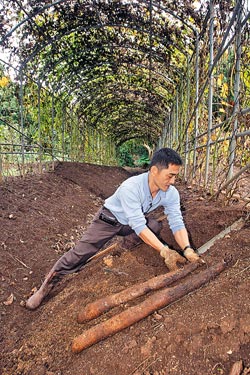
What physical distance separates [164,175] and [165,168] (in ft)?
0.19

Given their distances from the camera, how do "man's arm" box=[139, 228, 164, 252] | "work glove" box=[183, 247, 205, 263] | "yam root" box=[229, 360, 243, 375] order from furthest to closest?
"man's arm" box=[139, 228, 164, 252] < "work glove" box=[183, 247, 205, 263] < "yam root" box=[229, 360, 243, 375]

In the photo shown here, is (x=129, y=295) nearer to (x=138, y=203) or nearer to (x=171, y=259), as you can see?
(x=171, y=259)

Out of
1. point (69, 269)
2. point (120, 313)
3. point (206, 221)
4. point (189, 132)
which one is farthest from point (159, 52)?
point (120, 313)

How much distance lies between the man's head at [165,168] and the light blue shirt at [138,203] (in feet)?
0.50

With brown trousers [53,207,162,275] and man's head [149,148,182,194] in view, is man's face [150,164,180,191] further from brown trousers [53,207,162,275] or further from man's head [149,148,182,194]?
brown trousers [53,207,162,275]

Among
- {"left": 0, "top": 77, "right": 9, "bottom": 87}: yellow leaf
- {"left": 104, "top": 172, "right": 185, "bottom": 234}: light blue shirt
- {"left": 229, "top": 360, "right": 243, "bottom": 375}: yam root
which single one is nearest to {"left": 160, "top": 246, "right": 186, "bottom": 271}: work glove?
{"left": 104, "top": 172, "right": 185, "bottom": 234}: light blue shirt

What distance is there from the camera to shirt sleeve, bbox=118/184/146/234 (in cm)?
251

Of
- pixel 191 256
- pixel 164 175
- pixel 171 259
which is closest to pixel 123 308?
pixel 171 259

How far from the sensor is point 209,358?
1467 mm

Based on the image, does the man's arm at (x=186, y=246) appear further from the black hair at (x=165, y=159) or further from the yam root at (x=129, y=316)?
the black hair at (x=165, y=159)

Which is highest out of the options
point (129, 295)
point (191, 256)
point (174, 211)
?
point (174, 211)

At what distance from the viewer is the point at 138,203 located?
2600 millimetres

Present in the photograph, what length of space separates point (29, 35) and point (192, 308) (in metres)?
6.79

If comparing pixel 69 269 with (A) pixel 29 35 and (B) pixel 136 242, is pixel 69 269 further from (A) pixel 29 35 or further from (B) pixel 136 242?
(A) pixel 29 35
